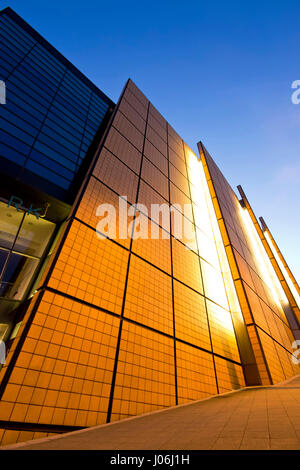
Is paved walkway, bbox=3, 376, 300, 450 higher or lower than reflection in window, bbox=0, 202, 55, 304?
lower

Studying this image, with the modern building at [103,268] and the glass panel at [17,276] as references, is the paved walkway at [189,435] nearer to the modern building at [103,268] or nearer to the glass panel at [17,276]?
the modern building at [103,268]

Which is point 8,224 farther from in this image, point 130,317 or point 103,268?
point 130,317

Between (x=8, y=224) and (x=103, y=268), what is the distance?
492 cm

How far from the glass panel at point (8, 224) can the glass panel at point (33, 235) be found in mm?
187

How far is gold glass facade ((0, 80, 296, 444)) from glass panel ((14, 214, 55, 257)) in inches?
133

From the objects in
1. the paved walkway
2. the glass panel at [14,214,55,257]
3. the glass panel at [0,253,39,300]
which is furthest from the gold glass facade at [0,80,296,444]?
the glass panel at [0,253,39,300]

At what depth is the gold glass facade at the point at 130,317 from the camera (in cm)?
291

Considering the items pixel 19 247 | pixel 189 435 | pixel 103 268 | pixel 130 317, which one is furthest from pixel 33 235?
pixel 189 435

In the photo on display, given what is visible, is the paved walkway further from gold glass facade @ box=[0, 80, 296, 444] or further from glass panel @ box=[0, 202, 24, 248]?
glass panel @ box=[0, 202, 24, 248]

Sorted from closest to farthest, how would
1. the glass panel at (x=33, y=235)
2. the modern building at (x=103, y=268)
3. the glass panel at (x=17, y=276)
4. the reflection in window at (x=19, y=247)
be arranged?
the modern building at (x=103, y=268) → the glass panel at (x=17, y=276) → the reflection in window at (x=19, y=247) → the glass panel at (x=33, y=235)

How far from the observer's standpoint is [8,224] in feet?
23.8

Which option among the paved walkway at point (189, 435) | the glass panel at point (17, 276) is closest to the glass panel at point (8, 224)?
the glass panel at point (17, 276)

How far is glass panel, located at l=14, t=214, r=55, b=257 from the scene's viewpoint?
7.28 metres
